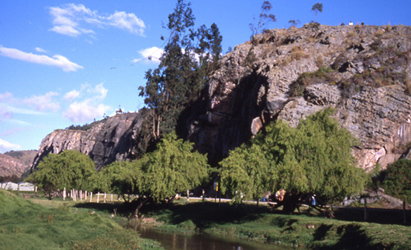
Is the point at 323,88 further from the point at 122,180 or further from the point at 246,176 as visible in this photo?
the point at 122,180

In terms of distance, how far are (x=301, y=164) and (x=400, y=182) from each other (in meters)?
9.23

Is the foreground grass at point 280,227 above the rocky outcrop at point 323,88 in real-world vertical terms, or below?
below

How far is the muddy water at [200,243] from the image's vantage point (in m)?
35.3

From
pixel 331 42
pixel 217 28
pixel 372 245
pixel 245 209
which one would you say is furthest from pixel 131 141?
pixel 372 245

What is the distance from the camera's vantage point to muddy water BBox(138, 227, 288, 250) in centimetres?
3534

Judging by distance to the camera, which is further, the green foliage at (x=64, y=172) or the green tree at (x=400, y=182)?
the green foliage at (x=64, y=172)

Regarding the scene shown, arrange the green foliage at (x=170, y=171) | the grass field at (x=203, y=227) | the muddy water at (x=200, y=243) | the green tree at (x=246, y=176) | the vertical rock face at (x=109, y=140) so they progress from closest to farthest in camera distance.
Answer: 1. the grass field at (x=203, y=227)
2. the muddy water at (x=200, y=243)
3. the green tree at (x=246, y=176)
4. the green foliage at (x=170, y=171)
5. the vertical rock face at (x=109, y=140)

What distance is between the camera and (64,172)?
3086 inches

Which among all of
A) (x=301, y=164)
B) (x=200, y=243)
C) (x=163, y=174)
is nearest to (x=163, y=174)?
(x=163, y=174)

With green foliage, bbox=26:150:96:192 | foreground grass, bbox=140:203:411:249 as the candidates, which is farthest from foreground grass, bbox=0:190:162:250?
green foliage, bbox=26:150:96:192

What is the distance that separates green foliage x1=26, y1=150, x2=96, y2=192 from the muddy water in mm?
39558

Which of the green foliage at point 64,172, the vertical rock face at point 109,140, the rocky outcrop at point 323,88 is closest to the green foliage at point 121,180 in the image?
the green foliage at point 64,172

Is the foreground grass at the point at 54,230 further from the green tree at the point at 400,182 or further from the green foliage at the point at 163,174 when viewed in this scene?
the green tree at the point at 400,182

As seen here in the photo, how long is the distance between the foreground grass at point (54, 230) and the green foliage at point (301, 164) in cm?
1335
